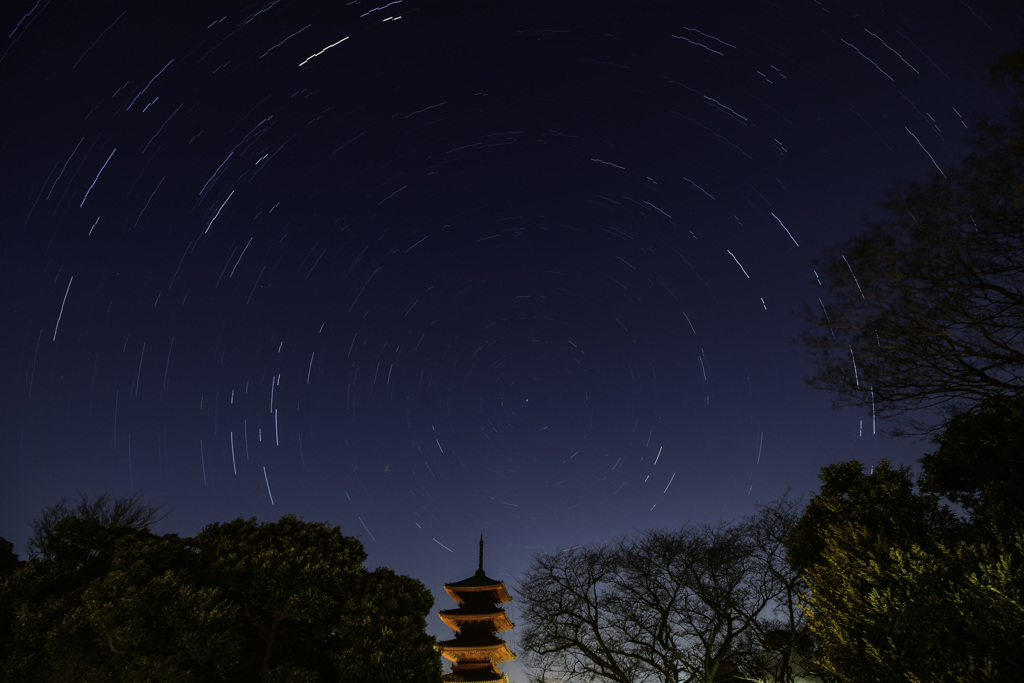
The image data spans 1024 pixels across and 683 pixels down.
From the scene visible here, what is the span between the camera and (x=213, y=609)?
12.3m

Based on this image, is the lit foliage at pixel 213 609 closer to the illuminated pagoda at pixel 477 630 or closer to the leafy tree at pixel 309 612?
the leafy tree at pixel 309 612

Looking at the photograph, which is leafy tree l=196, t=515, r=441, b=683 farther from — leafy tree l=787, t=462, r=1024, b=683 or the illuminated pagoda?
the illuminated pagoda

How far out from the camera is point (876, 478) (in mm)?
11680

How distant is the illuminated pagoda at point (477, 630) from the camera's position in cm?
2742

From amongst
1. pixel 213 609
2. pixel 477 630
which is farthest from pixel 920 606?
pixel 477 630

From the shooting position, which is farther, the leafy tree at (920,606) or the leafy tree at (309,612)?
the leafy tree at (309,612)

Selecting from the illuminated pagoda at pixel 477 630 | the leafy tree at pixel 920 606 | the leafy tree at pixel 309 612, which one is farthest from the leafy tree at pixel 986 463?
the illuminated pagoda at pixel 477 630

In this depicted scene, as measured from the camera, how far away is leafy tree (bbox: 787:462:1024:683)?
614 centimetres

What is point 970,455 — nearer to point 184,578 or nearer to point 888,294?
point 888,294

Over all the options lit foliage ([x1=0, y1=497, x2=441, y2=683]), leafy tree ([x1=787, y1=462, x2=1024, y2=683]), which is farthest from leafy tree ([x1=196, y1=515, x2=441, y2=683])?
leafy tree ([x1=787, y1=462, x2=1024, y2=683])

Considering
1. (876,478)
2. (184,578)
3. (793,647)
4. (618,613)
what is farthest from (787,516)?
(184,578)

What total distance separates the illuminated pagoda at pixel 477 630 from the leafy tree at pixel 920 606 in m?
21.5

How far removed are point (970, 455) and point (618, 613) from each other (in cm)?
1222

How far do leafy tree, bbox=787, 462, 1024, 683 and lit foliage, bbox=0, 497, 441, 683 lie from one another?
1012 centimetres
